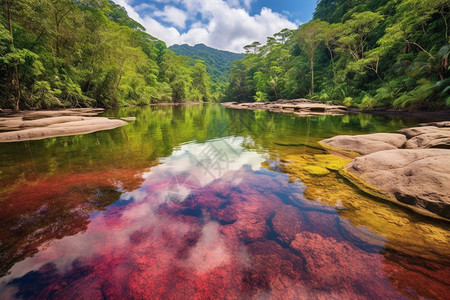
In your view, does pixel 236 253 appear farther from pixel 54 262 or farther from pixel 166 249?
pixel 54 262

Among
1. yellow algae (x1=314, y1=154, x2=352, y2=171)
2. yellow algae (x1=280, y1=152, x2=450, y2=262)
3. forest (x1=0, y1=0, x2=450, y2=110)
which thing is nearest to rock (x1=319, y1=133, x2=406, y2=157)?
yellow algae (x1=314, y1=154, x2=352, y2=171)

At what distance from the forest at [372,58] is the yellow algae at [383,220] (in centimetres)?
1268

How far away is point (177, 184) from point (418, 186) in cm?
381

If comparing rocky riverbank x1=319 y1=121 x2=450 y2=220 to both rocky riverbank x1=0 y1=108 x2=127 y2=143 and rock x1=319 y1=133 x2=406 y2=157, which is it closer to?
rock x1=319 y1=133 x2=406 y2=157

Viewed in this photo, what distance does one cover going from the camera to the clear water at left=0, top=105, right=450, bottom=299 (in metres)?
1.52

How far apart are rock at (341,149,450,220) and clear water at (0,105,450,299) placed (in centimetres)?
23

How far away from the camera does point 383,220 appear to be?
2379 millimetres

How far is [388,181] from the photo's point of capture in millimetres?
3037

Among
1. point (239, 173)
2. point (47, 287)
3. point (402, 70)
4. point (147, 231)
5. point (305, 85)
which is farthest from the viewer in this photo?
point (305, 85)

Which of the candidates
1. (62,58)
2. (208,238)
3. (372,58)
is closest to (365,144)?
(208,238)

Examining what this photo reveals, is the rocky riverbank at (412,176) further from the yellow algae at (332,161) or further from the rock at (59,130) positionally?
the rock at (59,130)

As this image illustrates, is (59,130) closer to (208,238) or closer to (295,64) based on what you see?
(208,238)

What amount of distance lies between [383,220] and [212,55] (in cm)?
19506

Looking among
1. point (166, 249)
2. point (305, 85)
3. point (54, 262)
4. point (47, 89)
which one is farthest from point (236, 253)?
point (305, 85)
